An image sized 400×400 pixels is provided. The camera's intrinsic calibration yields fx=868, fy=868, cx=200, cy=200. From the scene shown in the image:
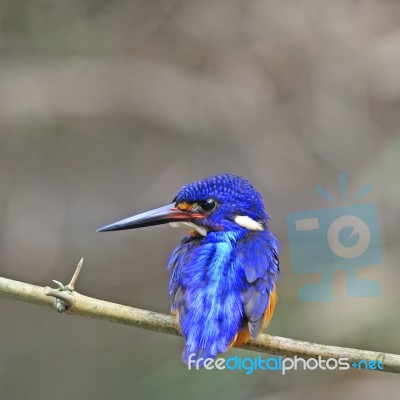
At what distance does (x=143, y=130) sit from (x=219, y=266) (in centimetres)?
328

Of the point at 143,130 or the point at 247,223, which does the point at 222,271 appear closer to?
the point at 247,223

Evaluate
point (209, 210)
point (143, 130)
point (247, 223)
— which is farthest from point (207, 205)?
point (143, 130)

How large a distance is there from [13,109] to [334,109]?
7.00 feet

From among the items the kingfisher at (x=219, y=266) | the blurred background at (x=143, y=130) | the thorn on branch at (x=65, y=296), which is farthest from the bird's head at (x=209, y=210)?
the blurred background at (x=143, y=130)

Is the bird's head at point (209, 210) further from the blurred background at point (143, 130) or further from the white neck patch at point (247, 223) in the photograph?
the blurred background at point (143, 130)

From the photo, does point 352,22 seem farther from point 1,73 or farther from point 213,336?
point 213,336

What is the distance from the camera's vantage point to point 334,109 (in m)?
5.78

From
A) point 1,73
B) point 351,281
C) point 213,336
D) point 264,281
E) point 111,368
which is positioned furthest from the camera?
point 1,73

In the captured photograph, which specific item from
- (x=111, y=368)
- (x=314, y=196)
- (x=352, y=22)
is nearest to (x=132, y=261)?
(x=111, y=368)

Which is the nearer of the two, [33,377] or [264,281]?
[264,281]

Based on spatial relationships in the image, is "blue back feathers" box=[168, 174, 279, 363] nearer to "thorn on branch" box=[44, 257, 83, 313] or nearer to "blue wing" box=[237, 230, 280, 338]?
"blue wing" box=[237, 230, 280, 338]

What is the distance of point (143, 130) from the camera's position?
237 inches

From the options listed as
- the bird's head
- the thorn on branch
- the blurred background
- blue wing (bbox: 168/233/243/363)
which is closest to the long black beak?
the bird's head

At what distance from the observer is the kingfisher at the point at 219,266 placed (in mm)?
2715
